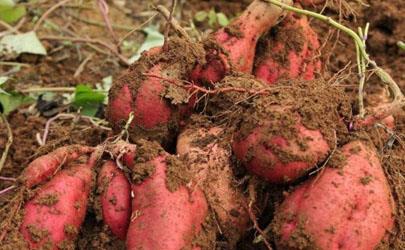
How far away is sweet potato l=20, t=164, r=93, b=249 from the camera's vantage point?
159 centimetres

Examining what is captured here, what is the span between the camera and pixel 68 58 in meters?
2.91

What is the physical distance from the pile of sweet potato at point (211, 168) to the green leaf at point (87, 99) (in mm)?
456

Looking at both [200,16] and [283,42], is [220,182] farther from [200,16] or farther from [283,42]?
[200,16]

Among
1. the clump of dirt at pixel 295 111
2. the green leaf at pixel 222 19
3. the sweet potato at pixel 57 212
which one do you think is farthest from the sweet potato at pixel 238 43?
the green leaf at pixel 222 19

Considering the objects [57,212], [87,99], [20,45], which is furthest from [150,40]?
[57,212]

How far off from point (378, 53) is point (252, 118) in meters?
1.36

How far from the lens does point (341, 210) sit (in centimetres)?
153

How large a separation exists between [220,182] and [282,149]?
206 millimetres

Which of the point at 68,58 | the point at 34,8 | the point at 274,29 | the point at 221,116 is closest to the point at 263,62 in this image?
the point at 274,29

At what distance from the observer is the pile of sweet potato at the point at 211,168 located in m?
1.55

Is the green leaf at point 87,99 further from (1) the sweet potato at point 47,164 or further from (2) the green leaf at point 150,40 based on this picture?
(1) the sweet potato at point 47,164

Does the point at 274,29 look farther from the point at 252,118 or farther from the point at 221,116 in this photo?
the point at 252,118

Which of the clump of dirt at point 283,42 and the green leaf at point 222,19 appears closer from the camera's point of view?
the clump of dirt at point 283,42

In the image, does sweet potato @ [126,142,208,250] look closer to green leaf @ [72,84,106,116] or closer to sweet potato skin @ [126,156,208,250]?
sweet potato skin @ [126,156,208,250]
